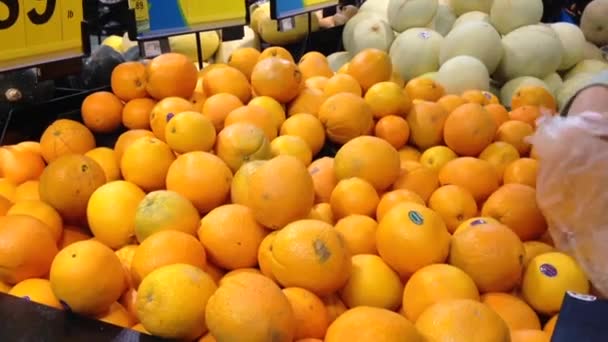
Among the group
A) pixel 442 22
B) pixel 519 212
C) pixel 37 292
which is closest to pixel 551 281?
pixel 519 212

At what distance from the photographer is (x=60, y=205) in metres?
1.16

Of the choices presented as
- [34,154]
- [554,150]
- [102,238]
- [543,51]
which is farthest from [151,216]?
[543,51]

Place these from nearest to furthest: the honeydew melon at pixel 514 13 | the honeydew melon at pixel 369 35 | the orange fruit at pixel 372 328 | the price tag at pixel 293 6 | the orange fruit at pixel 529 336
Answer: the orange fruit at pixel 372 328 → the orange fruit at pixel 529 336 → the price tag at pixel 293 6 → the honeydew melon at pixel 514 13 → the honeydew melon at pixel 369 35

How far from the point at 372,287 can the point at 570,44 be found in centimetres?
194

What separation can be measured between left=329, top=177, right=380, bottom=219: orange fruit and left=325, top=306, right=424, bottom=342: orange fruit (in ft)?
1.22

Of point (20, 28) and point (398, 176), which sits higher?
point (20, 28)

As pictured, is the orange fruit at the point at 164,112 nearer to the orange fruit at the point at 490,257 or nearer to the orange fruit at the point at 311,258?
the orange fruit at the point at 311,258

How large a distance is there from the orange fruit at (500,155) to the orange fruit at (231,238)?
0.63 m

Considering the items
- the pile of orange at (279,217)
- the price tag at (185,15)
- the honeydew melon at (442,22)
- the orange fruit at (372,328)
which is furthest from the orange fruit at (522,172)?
the honeydew melon at (442,22)

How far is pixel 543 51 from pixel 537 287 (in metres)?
1.59

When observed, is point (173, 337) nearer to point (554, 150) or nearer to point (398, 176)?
point (398, 176)

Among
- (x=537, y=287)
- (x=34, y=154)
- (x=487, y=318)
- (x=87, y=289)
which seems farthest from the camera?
(x=34, y=154)

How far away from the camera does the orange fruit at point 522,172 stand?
4.30 ft

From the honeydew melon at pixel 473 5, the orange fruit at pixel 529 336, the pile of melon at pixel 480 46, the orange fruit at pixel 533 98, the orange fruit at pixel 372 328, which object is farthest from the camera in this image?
the honeydew melon at pixel 473 5
